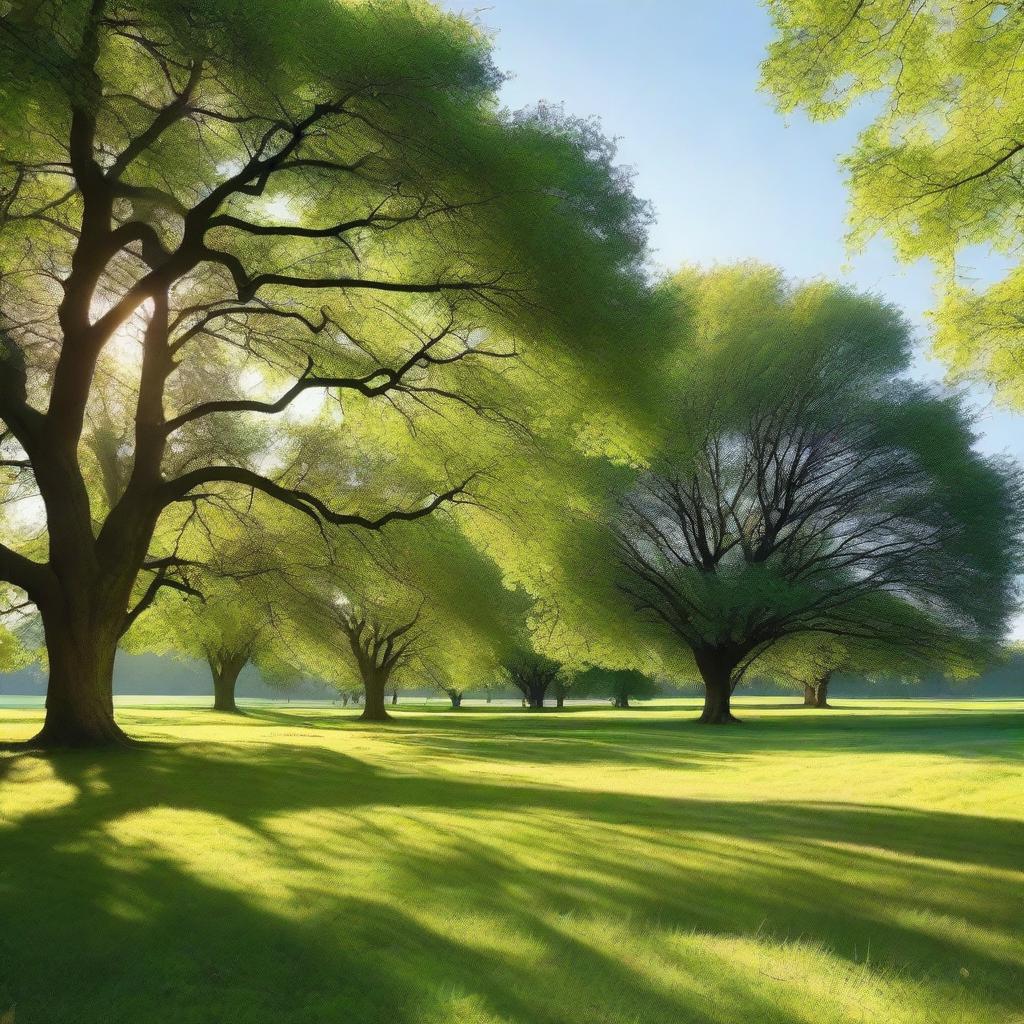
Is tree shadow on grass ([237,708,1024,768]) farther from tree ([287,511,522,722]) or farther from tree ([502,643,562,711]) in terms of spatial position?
tree ([502,643,562,711])

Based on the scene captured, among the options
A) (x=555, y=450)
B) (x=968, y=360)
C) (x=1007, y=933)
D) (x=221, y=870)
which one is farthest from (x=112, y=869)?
(x=968, y=360)

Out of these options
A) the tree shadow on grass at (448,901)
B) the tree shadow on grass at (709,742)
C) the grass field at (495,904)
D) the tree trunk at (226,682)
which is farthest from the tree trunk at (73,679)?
the tree trunk at (226,682)

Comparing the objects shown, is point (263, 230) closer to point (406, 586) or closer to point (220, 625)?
point (406, 586)

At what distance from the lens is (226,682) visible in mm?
42500

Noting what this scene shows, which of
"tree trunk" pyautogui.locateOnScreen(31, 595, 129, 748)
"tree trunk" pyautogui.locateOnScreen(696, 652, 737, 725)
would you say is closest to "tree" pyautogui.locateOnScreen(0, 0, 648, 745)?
"tree trunk" pyautogui.locateOnScreen(31, 595, 129, 748)

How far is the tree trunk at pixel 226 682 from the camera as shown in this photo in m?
41.7

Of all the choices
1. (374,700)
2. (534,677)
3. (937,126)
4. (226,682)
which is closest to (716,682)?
(374,700)

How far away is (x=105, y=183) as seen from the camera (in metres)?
12.0

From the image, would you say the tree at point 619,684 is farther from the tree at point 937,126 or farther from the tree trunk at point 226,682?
the tree at point 937,126

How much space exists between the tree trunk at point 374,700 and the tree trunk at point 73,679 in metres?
24.6

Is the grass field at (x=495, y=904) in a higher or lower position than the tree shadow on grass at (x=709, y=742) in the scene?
higher

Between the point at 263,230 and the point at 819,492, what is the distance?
22353 mm

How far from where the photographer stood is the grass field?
3.59 m

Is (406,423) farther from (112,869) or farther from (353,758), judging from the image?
(112,869)
